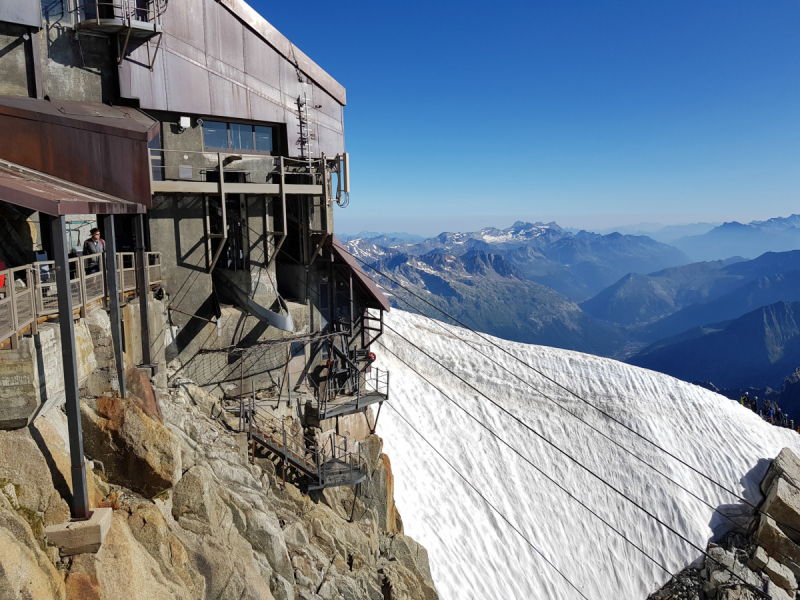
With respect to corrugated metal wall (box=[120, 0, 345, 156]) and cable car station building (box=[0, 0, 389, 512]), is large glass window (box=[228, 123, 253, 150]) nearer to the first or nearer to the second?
cable car station building (box=[0, 0, 389, 512])

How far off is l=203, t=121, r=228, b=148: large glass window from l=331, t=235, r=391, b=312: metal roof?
5645 millimetres

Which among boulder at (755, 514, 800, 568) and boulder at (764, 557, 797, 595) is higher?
boulder at (755, 514, 800, 568)

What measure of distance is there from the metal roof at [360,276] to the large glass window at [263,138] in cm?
451

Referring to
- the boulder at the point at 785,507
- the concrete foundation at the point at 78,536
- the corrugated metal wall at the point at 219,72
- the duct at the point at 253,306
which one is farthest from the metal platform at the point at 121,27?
the boulder at the point at 785,507

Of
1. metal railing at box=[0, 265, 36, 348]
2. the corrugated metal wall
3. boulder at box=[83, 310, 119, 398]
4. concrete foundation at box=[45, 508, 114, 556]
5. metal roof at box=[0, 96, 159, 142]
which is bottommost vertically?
concrete foundation at box=[45, 508, 114, 556]

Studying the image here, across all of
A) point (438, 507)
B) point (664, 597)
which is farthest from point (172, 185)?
point (664, 597)

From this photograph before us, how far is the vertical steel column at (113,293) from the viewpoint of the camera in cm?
1010

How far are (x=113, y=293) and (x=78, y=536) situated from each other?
15.7 ft

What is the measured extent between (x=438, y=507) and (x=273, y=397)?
533 inches

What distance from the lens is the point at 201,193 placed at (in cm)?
1750

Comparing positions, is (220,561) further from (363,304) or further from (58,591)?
(363,304)

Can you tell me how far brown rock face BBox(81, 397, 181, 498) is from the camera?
982 centimetres

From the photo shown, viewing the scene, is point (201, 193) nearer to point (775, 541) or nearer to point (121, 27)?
point (121, 27)

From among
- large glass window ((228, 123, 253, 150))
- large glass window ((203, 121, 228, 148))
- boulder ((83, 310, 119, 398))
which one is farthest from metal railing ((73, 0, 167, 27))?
boulder ((83, 310, 119, 398))
